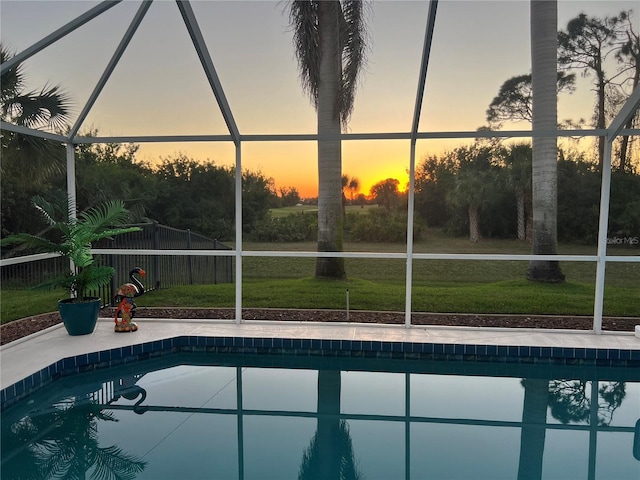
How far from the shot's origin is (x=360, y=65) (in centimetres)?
642

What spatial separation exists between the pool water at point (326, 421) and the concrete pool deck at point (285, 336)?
251 mm

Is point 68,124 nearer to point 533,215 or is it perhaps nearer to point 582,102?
point 533,215

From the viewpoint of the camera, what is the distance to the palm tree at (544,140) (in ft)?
22.2

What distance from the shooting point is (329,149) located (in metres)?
7.69

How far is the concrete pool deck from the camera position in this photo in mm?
4719

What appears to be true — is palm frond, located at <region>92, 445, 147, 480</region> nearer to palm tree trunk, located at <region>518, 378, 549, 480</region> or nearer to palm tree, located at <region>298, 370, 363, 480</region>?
palm tree, located at <region>298, 370, 363, 480</region>

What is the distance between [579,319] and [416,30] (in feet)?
13.3

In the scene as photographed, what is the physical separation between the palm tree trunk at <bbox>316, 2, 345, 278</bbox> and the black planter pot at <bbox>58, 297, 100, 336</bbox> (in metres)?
3.65

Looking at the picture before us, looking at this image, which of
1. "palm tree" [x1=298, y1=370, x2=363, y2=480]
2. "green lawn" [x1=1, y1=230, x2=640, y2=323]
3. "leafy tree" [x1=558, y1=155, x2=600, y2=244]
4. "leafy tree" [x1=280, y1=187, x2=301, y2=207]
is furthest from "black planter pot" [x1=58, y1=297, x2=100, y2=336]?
"leafy tree" [x1=558, y1=155, x2=600, y2=244]

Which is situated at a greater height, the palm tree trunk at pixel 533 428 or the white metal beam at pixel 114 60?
the white metal beam at pixel 114 60

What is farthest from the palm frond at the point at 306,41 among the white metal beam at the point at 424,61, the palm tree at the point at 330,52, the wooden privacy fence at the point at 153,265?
the wooden privacy fence at the point at 153,265

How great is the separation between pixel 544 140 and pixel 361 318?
373 cm

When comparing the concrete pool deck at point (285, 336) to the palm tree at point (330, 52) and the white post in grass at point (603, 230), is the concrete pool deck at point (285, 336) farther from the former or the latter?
the palm tree at point (330, 52)

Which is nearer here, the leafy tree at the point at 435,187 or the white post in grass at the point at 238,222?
the white post in grass at the point at 238,222
